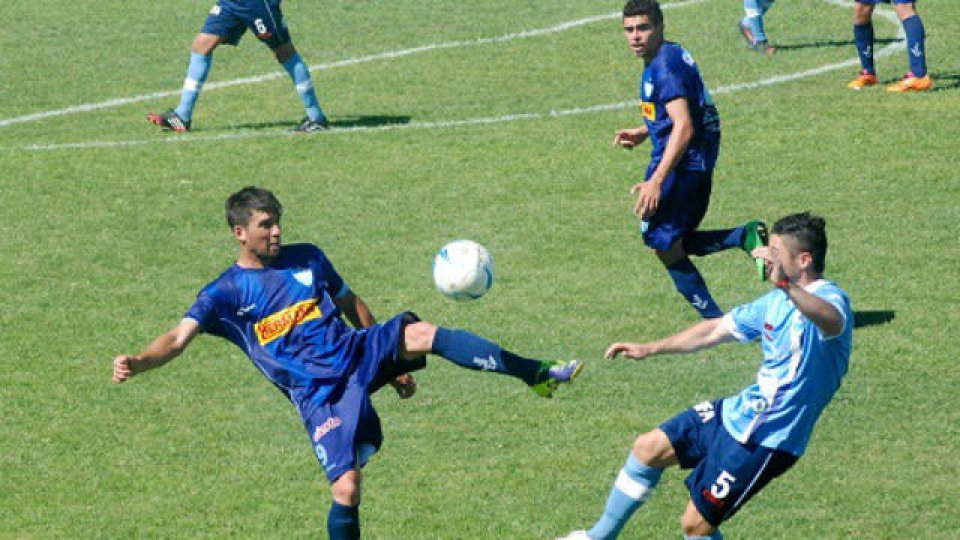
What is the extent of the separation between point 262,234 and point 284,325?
574 mm

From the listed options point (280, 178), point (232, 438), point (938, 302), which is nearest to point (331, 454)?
point (232, 438)

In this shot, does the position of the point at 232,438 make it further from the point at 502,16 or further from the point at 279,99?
the point at 502,16

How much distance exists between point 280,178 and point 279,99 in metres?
3.26

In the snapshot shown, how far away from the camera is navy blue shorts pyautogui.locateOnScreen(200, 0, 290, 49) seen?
1880cm

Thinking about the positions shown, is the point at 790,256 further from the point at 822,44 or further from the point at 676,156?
the point at 822,44

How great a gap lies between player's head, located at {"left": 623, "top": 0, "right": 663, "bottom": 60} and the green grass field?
8.02 ft

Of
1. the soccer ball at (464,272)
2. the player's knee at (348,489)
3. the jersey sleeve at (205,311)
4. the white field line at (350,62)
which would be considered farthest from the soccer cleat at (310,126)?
the player's knee at (348,489)

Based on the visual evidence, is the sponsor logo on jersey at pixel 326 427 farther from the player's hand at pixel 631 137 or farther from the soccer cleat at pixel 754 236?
the player's hand at pixel 631 137

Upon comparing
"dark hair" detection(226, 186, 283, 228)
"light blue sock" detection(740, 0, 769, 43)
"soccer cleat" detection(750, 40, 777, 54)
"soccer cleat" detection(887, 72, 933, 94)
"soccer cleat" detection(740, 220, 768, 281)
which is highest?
"dark hair" detection(226, 186, 283, 228)

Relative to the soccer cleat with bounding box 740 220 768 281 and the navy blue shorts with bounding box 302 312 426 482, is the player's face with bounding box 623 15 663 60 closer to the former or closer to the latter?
the soccer cleat with bounding box 740 220 768 281

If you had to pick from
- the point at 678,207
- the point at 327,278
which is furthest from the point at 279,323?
the point at 678,207

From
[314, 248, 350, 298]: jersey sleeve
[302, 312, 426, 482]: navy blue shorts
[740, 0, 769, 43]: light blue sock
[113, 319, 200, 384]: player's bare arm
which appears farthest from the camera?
[740, 0, 769, 43]: light blue sock

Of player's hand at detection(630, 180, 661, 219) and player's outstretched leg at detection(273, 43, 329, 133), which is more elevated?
player's hand at detection(630, 180, 661, 219)

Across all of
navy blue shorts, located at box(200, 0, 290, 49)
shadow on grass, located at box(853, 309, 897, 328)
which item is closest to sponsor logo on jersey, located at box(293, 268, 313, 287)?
shadow on grass, located at box(853, 309, 897, 328)
